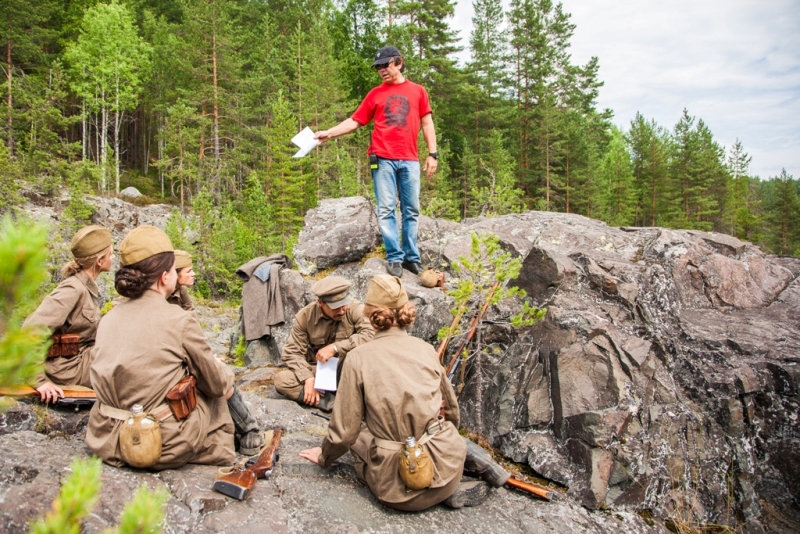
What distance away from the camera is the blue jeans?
266 inches

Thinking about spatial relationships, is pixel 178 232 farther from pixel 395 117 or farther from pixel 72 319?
pixel 72 319

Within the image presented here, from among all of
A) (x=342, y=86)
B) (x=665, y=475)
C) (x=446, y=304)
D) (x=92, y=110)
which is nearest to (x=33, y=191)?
(x=92, y=110)

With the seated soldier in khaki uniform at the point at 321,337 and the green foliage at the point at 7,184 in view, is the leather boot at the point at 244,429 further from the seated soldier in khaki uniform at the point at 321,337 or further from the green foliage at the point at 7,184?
the green foliage at the point at 7,184

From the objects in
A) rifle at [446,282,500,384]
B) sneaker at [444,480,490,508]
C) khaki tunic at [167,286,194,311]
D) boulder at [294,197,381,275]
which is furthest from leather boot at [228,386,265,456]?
boulder at [294,197,381,275]

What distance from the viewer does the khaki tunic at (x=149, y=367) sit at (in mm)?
3143

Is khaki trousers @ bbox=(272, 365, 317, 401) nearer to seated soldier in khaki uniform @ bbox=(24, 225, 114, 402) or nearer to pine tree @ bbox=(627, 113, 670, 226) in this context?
seated soldier in khaki uniform @ bbox=(24, 225, 114, 402)

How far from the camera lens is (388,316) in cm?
361

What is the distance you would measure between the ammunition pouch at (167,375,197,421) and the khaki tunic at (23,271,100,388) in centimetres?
149

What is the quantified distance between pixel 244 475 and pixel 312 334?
2.49m

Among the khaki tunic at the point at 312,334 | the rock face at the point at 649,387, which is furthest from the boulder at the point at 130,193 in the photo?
the rock face at the point at 649,387

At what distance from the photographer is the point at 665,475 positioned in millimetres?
4977

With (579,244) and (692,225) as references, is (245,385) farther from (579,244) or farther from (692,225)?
(692,225)

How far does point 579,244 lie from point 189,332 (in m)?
6.43

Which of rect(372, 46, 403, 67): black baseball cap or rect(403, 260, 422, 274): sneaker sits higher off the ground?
rect(372, 46, 403, 67): black baseball cap
